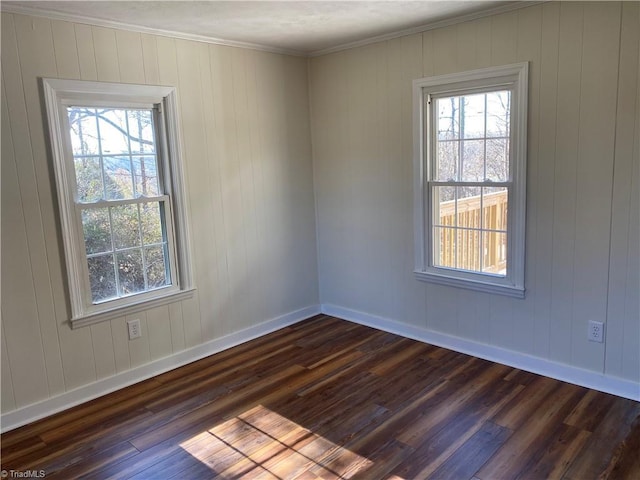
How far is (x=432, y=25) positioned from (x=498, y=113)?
2.55 ft

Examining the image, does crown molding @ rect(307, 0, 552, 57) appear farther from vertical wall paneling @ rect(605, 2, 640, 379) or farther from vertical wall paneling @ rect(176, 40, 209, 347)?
vertical wall paneling @ rect(176, 40, 209, 347)

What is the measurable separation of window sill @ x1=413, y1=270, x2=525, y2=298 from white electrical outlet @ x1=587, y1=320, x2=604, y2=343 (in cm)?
44

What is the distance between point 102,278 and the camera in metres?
3.21

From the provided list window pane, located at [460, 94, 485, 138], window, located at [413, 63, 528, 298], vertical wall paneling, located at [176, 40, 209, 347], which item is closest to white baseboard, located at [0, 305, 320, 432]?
vertical wall paneling, located at [176, 40, 209, 347]

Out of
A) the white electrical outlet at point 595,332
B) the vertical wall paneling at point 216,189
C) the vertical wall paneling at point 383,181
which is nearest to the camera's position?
the white electrical outlet at point 595,332

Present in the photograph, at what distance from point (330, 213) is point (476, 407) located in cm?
211

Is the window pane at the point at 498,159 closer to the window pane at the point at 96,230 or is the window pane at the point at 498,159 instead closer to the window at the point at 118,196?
the window at the point at 118,196

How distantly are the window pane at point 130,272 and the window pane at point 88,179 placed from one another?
0.41m

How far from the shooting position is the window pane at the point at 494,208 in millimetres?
3301

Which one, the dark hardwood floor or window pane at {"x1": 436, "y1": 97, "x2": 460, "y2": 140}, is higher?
window pane at {"x1": 436, "y1": 97, "x2": 460, "y2": 140}

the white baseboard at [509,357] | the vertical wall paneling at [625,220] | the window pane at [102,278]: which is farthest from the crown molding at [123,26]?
the vertical wall paneling at [625,220]

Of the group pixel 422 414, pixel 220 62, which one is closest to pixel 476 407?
pixel 422 414

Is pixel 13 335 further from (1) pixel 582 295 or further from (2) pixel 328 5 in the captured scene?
(1) pixel 582 295

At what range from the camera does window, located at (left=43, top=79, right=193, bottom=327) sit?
2.98 m
